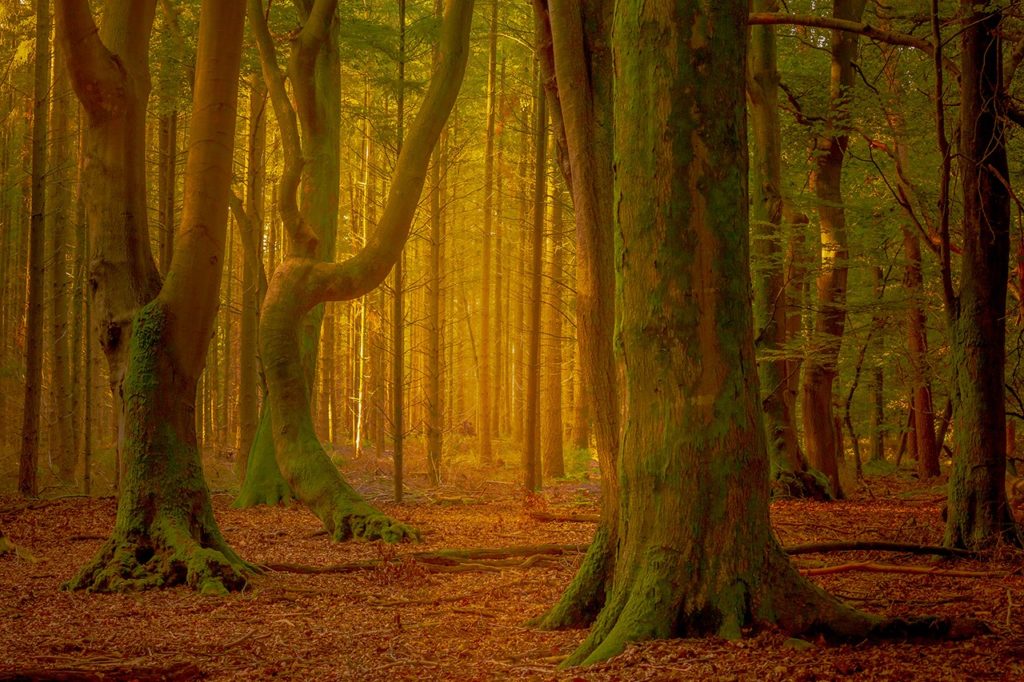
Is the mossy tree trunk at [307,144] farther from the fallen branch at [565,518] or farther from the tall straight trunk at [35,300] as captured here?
the fallen branch at [565,518]

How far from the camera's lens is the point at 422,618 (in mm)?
5867

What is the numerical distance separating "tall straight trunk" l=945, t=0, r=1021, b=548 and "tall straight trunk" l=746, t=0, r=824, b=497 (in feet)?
15.9

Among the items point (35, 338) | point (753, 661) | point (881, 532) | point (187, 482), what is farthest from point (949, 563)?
point (35, 338)

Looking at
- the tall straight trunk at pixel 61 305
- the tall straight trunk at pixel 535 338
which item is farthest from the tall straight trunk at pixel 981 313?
the tall straight trunk at pixel 61 305

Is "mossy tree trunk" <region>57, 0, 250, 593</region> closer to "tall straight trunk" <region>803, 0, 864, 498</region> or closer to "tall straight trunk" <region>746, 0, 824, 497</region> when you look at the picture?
"tall straight trunk" <region>746, 0, 824, 497</region>

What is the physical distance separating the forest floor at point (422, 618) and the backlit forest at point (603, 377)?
0.04 m

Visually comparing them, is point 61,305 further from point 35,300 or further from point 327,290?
point 327,290

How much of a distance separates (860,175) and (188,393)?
1214 centimetres

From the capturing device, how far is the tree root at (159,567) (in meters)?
6.82

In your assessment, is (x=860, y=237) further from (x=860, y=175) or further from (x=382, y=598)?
(x=382, y=598)

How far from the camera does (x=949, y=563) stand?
6.76 metres

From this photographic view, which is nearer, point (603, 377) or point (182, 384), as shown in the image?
point (603, 377)

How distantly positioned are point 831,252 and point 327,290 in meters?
7.40

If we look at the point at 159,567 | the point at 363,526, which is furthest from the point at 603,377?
the point at 363,526
